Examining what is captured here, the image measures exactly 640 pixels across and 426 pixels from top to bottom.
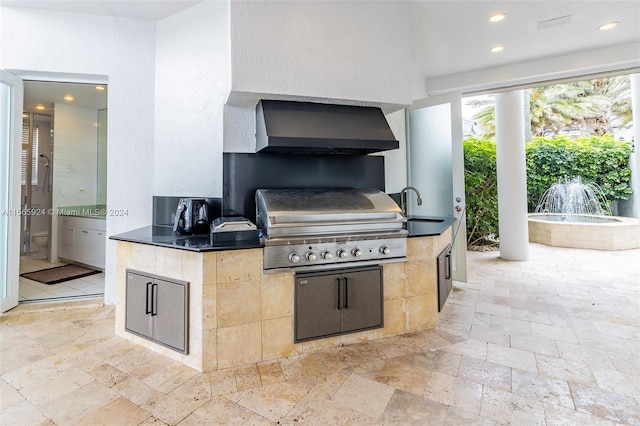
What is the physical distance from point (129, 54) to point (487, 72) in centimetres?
427

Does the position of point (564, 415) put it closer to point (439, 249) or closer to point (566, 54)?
point (439, 249)

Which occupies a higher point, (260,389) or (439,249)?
(439,249)

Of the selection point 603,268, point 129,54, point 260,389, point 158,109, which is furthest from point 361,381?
point 603,268

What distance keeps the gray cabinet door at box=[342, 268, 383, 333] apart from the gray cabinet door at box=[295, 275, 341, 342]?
0.07 metres

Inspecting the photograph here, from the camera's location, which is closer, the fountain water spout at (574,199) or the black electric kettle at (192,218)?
the black electric kettle at (192,218)

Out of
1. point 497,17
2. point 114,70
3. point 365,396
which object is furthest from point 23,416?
point 497,17

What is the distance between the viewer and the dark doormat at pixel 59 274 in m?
3.74

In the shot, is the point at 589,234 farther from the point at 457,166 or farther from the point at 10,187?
the point at 10,187

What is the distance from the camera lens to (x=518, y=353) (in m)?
2.13

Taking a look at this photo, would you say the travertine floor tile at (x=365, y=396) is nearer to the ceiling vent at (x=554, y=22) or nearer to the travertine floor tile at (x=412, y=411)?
the travertine floor tile at (x=412, y=411)

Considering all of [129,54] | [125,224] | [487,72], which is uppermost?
[487,72]

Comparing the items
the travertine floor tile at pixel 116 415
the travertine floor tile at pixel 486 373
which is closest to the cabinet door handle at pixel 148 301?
the travertine floor tile at pixel 116 415

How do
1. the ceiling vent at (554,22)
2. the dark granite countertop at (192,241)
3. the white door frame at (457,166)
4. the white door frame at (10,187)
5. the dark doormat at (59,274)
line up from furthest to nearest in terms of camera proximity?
the dark doormat at (59,274) → the white door frame at (457,166) → the ceiling vent at (554,22) → the white door frame at (10,187) → the dark granite countertop at (192,241)

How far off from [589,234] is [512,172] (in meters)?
2.26
